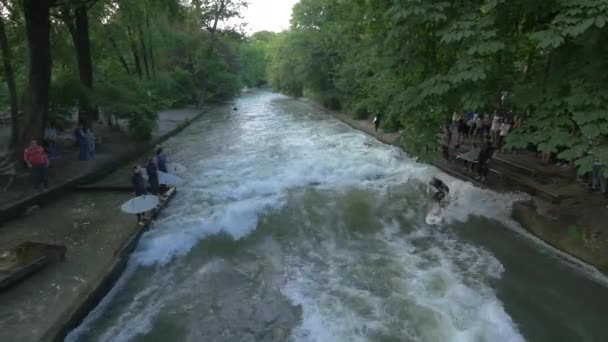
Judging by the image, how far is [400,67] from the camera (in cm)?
1031

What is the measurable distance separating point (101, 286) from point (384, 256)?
662cm

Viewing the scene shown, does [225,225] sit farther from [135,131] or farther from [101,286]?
[135,131]

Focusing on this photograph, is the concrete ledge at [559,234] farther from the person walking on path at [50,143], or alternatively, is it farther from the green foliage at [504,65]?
the person walking on path at [50,143]

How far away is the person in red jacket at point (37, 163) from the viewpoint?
506 inches

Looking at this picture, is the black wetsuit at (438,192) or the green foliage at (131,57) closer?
the black wetsuit at (438,192)

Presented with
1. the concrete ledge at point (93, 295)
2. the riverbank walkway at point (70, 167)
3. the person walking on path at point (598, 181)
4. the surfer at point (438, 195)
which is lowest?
the concrete ledge at point (93, 295)

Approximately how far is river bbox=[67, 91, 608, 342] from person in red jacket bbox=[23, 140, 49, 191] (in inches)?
163

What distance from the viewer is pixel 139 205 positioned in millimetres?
10180

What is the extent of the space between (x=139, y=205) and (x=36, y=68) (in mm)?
7964

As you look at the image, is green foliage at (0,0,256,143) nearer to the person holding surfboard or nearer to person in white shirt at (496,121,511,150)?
the person holding surfboard

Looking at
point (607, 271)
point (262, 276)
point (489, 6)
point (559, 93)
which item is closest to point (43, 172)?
point (262, 276)

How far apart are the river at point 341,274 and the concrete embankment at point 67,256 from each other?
0.40m

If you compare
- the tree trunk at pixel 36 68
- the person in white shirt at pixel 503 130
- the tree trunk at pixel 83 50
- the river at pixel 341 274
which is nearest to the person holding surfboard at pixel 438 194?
the river at pixel 341 274

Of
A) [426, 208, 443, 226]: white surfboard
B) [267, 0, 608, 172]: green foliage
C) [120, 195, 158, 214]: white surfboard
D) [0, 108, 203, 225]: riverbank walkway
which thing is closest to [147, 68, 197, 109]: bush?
[0, 108, 203, 225]: riverbank walkway
